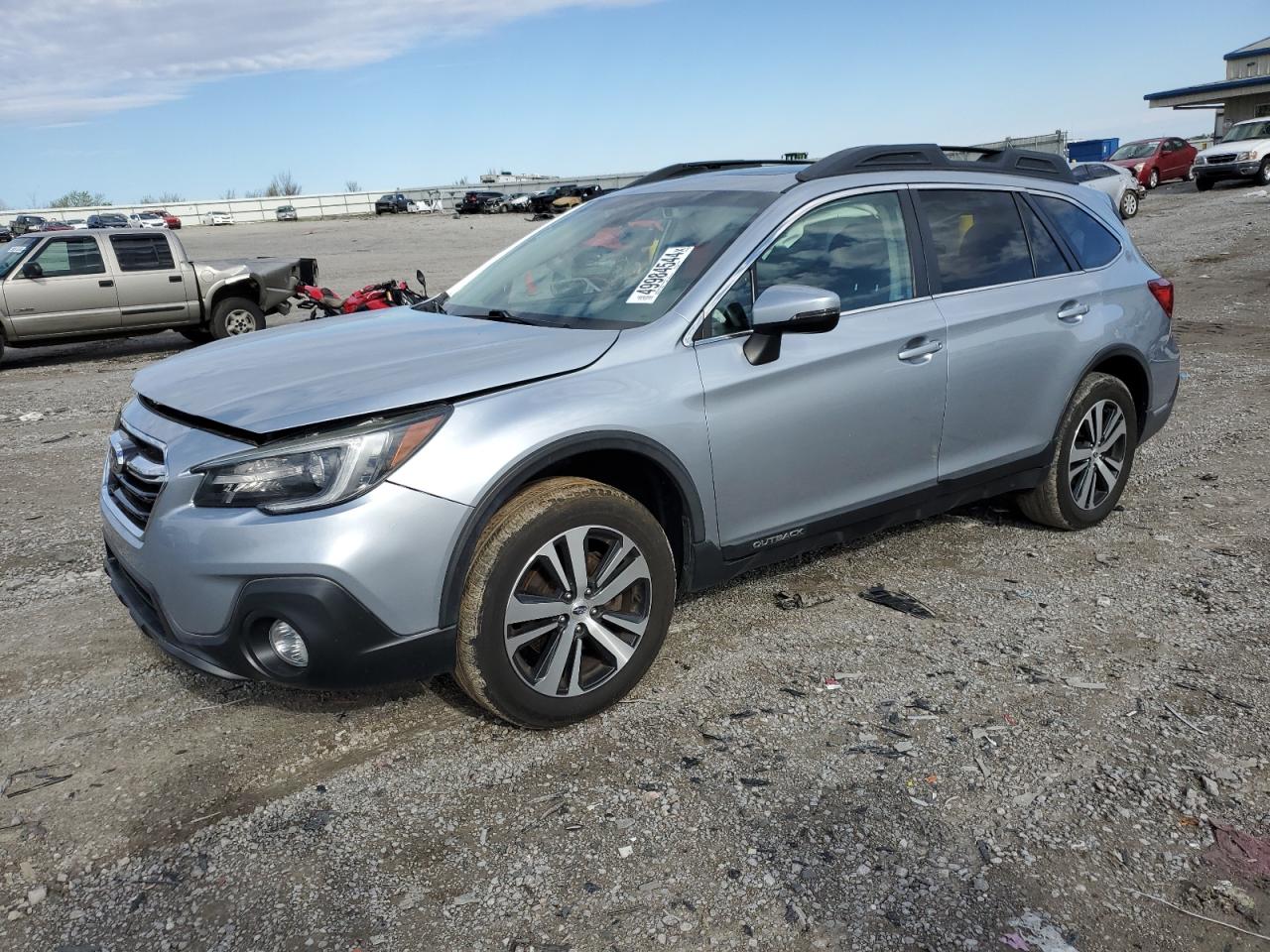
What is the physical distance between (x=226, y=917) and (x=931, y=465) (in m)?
3.04

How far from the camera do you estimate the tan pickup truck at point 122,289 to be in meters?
12.4

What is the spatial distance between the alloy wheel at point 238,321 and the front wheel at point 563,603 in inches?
459

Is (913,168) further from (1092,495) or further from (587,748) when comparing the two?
(587,748)

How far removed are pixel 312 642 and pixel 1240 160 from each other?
3393cm

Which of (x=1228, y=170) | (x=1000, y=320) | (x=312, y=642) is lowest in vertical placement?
(x=1228, y=170)

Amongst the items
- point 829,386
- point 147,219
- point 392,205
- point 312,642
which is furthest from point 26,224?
point 312,642

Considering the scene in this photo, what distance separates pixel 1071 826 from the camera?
2832 millimetres

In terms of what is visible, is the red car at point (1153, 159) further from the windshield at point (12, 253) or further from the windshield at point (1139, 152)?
the windshield at point (12, 253)

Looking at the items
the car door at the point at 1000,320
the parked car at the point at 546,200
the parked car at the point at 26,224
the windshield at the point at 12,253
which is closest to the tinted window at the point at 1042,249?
the car door at the point at 1000,320

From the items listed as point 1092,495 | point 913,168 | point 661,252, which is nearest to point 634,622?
point 661,252

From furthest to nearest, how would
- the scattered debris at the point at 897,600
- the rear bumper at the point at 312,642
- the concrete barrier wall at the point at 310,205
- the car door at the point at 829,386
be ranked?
the concrete barrier wall at the point at 310,205, the scattered debris at the point at 897,600, the car door at the point at 829,386, the rear bumper at the point at 312,642

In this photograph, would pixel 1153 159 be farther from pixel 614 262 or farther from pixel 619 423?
pixel 619 423

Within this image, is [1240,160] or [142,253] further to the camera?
[1240,160]

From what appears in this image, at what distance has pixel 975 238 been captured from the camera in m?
4.48
